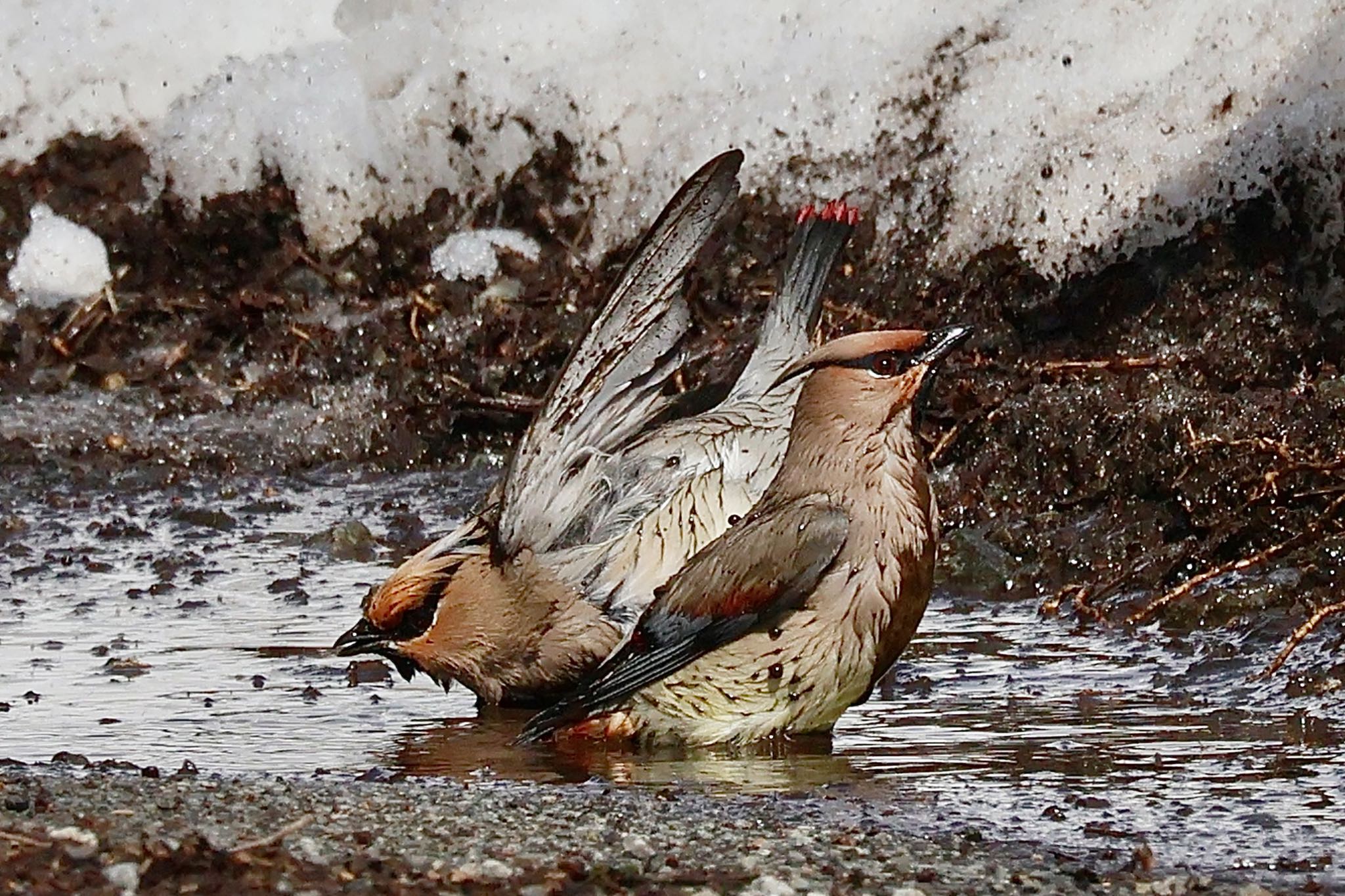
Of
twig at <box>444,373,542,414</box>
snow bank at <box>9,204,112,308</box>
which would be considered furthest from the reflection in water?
snow bank at <box>9,204,112,308</box>

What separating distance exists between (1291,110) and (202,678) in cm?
396

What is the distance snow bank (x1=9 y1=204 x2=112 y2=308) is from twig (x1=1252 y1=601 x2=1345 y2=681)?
5.40 metres

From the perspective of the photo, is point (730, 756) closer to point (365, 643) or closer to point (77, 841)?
point (365, 643)

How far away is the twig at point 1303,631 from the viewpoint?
5.23 meters

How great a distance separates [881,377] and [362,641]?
1.51 metres

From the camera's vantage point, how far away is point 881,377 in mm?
5484

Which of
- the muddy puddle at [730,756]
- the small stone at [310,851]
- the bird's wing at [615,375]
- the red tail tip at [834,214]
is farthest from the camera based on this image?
the red tail tip at [834,214]

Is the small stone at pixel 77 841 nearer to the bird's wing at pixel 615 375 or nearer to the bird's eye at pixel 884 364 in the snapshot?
the bird's eye at pixel 884 364

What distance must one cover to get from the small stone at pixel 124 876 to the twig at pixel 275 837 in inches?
7.3

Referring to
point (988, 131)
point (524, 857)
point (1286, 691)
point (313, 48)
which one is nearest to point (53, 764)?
point (524, 857)

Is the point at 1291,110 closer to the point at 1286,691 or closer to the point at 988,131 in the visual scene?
the point at 988,131

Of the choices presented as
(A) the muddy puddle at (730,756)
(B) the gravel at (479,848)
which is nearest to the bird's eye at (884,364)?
(A) the muddy puddle at (730,756)

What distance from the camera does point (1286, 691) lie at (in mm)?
5473

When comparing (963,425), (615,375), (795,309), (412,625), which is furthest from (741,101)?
(412,625)
